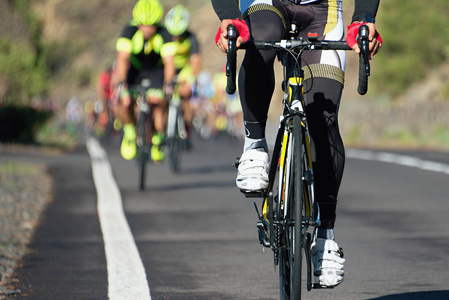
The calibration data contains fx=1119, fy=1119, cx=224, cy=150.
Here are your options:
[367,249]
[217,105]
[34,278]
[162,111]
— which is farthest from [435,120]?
[34,278]

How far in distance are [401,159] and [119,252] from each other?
10918mm

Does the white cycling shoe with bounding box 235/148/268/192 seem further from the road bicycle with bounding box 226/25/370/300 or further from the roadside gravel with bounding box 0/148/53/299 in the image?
the roadside gravel with bounding box 0/148/53/299

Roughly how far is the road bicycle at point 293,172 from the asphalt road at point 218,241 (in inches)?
35.5

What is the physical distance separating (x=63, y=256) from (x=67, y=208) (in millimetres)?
3211

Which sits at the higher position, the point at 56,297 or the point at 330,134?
the point at 330,134

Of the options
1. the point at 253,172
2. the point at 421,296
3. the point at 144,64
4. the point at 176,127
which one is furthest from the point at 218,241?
the point at 176,127

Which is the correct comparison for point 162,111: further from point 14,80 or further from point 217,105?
point 217,105

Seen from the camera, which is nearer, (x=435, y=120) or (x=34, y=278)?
(x=34, y=278)

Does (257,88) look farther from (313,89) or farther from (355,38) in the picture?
(355,38)

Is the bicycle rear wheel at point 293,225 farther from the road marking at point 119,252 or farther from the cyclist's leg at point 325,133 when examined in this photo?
the road marking at point 119,252

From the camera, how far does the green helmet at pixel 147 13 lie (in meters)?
13.4

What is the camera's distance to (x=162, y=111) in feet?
46.3

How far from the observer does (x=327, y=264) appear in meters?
5.12

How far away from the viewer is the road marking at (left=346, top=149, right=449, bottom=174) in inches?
620
